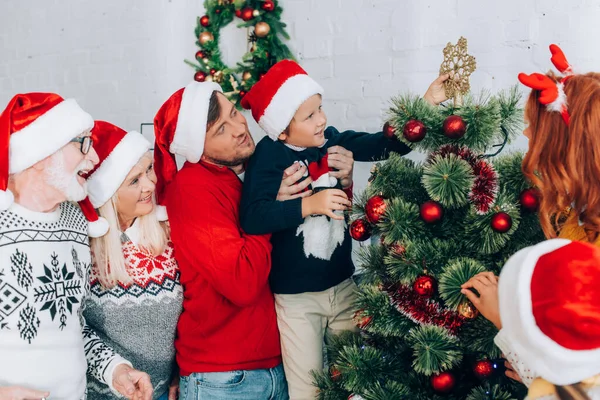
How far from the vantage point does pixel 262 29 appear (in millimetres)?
2387

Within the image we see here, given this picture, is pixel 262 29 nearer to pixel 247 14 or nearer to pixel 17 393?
pixel 247 14

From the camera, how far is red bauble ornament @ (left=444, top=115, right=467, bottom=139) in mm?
1222

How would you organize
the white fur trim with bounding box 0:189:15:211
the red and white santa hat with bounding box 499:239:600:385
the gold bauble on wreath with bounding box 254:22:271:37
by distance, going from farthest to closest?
the gold bauble on wreath with bounding box 254:22:271:37, the white fur trim with bounding box 0:189:15:211, the red and white santa hat with bounding box 499:239:600:385

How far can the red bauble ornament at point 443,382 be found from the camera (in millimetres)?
1211

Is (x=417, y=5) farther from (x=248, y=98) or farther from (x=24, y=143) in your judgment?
(x=24, y=143)

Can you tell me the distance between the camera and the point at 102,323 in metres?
1.58

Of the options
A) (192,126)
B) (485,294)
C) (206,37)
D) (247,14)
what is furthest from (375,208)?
(206,37)

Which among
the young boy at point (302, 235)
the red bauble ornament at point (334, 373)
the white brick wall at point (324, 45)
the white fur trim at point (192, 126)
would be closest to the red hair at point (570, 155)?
the young boy at point (302, 235)

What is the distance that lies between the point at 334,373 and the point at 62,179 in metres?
0.78

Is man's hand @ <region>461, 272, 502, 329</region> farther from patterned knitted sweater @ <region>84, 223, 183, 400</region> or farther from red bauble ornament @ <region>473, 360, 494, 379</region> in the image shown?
patterned knitted sweater @ <region>84, 223, 183, 400</region>

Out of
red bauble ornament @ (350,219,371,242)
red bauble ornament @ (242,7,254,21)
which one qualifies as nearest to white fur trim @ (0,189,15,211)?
red bauble ornament @ (350,219,371,242)

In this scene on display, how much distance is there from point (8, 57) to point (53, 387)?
8.89ft

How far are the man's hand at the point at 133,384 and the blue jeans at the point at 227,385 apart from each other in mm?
163

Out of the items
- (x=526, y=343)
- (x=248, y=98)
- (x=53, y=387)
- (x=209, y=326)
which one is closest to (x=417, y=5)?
(x=248, y=98)
